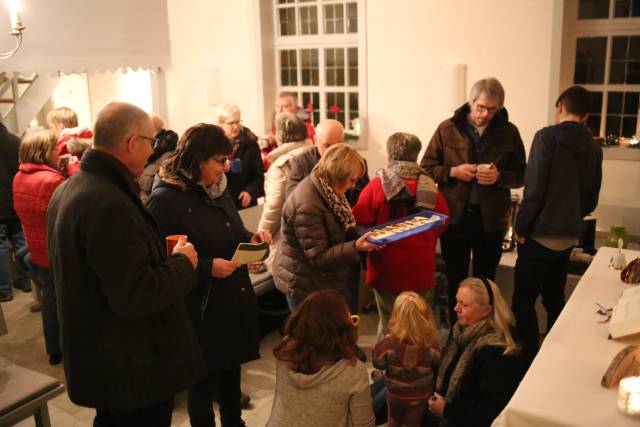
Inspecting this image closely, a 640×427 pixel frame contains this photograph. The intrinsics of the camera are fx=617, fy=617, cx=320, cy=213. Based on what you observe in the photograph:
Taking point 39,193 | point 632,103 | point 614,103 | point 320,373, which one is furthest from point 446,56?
point 320,373

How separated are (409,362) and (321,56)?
15.4 feet

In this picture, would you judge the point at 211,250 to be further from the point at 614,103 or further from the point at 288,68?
the point at 288,68

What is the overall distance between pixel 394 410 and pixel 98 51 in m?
3.65

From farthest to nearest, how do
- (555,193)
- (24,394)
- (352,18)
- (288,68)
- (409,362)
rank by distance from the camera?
(288,68) < (352,18) < (555,193) < (409,362) < (24,394)

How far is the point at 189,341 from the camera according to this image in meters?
2.07

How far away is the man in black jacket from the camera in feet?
10.9

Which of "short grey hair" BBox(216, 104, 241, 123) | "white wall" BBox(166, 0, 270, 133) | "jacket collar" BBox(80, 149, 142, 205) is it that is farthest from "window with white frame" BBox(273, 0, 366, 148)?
"jacket collar" BBox(80, 149, 142, 205)

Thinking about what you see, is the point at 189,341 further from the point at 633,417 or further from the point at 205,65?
the point at 205,65

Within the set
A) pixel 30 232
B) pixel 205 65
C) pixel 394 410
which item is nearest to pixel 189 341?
pixel 394 410

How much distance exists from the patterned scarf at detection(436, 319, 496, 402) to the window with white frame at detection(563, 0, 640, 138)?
326cm

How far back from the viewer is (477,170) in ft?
11.9

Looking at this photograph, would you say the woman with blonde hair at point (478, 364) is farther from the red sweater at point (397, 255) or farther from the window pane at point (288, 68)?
the window pane at point (288, 68)

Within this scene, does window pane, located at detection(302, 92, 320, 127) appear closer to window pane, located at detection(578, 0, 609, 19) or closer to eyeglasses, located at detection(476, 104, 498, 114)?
window pane, located at detection(578, 0, 609, 19)

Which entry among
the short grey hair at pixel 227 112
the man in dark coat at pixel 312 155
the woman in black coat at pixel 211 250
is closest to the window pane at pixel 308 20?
the short grey hair at pixel 227 112
